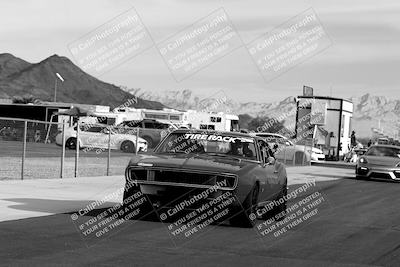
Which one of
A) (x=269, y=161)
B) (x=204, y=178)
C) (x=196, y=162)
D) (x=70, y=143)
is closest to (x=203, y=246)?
(x=204, y=178)

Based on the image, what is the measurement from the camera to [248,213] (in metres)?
11.2

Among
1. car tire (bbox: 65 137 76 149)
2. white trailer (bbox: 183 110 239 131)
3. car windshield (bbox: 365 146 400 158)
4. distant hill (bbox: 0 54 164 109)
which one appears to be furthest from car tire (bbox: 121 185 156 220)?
distant hill (bbox: 0 54 164 109)

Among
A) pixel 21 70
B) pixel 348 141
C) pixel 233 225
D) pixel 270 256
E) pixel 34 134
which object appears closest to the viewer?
pixel 270 256

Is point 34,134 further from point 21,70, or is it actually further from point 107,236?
point 21,70

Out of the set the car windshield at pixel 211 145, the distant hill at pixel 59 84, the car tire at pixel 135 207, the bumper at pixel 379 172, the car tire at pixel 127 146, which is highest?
the distant hill at pixel 59 84

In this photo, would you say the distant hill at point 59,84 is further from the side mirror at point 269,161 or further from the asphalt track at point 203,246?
the asphalt track at point 203,246

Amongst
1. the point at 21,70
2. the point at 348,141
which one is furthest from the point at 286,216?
the point at 21,70

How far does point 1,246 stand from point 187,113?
43997mm

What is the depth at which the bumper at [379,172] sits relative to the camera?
2662cm

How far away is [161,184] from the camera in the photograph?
11055 millimetres

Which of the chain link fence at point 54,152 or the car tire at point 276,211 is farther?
the chain link fence at point 54,152

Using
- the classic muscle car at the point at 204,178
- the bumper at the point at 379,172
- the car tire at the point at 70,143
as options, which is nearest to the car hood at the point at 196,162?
the classic muscle car at the point at 204,178

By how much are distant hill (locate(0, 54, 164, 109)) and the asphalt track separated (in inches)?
4900

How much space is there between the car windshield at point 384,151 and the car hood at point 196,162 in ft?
56.6
